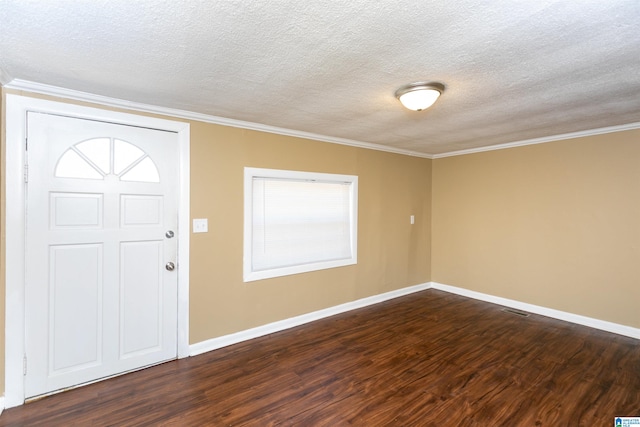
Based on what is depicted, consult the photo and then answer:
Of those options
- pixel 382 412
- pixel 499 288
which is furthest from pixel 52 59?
pixel 499 288

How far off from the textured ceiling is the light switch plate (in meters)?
1.05

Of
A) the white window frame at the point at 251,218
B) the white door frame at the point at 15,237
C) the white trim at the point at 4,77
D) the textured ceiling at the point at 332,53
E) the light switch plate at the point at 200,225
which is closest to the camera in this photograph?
the textured ceiling at the point at 332,53

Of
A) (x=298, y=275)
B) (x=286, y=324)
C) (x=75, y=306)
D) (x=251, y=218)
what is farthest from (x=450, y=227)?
(x=75, y=306)

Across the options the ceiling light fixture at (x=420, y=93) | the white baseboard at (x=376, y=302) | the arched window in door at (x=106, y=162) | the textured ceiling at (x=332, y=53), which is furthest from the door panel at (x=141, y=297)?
the ceiling light fixture at (x=420, y=93)

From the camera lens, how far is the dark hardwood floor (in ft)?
6.77

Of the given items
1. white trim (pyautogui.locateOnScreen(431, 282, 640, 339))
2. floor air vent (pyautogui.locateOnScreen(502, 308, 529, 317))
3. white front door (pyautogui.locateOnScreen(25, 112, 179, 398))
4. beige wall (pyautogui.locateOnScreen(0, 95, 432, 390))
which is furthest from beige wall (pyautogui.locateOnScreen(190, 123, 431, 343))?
floor air vent (pyautogui.locateOnScreen(502, 308, 529, 317))

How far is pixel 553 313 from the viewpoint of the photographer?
12.8 feet

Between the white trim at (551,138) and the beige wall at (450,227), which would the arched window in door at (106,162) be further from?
the white trim at (551,138)

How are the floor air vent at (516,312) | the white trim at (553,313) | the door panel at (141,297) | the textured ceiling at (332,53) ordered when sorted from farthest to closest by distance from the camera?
the floor air vent at (516,312), the white trim at (553,313), the door panel at (141,297), the textured ceiling at (332,53)

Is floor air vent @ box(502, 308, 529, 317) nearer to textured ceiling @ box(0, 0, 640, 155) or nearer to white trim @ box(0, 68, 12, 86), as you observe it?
textured ceiling @ box(0, 0, 640, 155)

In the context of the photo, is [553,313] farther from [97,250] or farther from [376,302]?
[97,250]

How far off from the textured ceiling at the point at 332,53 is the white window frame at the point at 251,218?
2.44 feet

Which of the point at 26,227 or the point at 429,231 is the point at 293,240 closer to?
the point at 26,227

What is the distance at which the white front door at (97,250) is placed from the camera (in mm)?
2266
